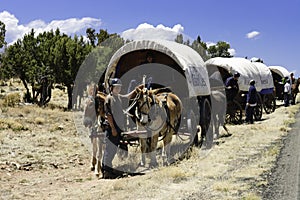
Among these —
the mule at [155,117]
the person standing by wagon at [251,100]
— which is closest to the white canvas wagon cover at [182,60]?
the mule at [155,117]

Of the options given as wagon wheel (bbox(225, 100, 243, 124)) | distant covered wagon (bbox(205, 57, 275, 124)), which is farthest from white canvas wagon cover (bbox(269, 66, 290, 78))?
wagon wheel (bbox(225, 100, 243, 124))

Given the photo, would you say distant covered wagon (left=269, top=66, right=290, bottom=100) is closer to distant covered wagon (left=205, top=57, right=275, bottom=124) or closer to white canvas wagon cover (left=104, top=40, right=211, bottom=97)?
distant covered wagon (left=205, top=57, right=275, bottom=124)

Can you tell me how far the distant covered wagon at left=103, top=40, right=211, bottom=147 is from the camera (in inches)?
410

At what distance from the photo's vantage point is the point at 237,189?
660 cm

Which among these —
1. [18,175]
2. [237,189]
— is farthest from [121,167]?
Result: [237,189]

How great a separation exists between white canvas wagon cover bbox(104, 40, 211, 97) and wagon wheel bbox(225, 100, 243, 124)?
16.3ft

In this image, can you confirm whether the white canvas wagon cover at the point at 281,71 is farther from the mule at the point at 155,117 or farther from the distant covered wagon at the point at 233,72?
the mule at the point at 155,117

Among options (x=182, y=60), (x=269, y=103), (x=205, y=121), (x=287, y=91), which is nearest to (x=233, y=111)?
(x=205, y=121)

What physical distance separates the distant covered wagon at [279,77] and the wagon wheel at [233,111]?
1066 cm

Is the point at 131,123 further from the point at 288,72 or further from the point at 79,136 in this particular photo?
the point at 288,72

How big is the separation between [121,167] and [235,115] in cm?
929

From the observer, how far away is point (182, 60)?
33.7 feet

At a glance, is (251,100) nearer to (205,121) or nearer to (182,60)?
(205,121)

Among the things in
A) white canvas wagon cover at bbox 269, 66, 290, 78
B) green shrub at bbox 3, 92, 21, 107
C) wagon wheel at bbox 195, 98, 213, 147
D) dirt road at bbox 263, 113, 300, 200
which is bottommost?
dirt road at bbox 263, 113, 300, 200
